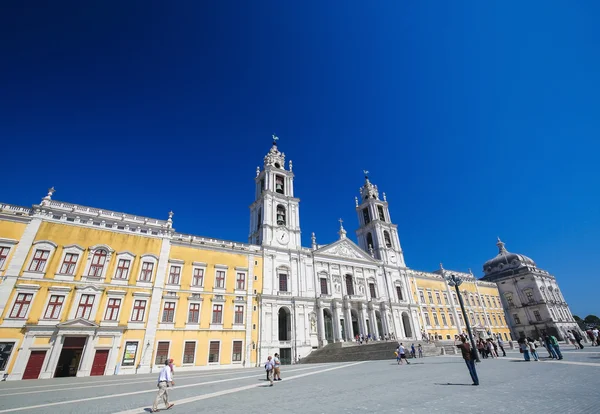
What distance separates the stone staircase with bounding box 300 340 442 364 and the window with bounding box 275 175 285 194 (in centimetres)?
2080

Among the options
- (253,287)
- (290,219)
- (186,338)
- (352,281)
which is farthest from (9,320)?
(352,281)

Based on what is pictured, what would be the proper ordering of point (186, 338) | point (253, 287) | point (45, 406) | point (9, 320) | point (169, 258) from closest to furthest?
point (45, 406), point (9, 320), point (186, 338), point (169, 258), point (253, 287)

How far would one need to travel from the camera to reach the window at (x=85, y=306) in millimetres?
22344

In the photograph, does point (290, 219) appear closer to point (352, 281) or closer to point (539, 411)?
point (352, 281)

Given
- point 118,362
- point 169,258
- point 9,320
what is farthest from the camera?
point 169,258

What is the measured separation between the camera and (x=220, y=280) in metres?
29.3

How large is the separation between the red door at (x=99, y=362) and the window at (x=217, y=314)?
868cm

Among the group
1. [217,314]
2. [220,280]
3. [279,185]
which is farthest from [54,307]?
[279,185]

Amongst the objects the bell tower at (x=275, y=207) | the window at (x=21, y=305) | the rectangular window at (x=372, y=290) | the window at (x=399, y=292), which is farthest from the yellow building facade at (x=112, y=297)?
the window at (x=399, y=292)

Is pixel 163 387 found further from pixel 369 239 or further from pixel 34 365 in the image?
pixel 369 239

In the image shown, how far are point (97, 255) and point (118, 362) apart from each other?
29.4 ft

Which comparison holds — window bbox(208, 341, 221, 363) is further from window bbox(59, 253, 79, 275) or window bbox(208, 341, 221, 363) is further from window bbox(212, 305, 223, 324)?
window bbox(59, 253, 79, 275)

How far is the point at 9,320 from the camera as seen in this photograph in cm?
1995

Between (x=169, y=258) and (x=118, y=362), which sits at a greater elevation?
(x=169, y=258)
